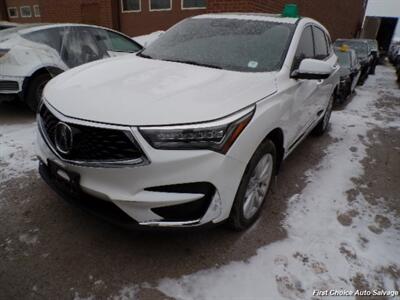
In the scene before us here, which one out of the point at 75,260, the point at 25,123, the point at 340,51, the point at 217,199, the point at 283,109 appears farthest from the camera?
the point at 340,51

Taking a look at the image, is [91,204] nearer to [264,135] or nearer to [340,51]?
[264,135]

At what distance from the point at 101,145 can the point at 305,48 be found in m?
2.50

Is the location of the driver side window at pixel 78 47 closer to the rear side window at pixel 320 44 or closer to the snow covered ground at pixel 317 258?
the rear side window at pixel 320 44

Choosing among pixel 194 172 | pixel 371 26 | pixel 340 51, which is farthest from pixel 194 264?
pixel 371 26

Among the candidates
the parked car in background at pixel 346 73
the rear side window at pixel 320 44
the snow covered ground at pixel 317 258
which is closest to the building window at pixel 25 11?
the parked car in background at pixel 346 73

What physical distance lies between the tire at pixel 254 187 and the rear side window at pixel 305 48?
0.97 m

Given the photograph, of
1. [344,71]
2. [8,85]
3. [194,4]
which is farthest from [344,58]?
[8,85]

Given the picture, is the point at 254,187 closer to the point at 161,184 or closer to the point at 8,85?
the point at 161,184

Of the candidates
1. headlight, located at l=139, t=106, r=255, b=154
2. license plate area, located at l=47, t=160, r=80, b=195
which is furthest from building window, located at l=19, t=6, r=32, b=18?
headlight, located at l=139, t=106, r=255, b=154

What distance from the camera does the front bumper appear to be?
1914 millimetres

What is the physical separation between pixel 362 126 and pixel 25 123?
575cm

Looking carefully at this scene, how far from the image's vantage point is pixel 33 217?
2775 mm

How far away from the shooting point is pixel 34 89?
4.98 metres

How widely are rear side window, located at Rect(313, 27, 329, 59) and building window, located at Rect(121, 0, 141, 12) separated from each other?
9.84 meters
